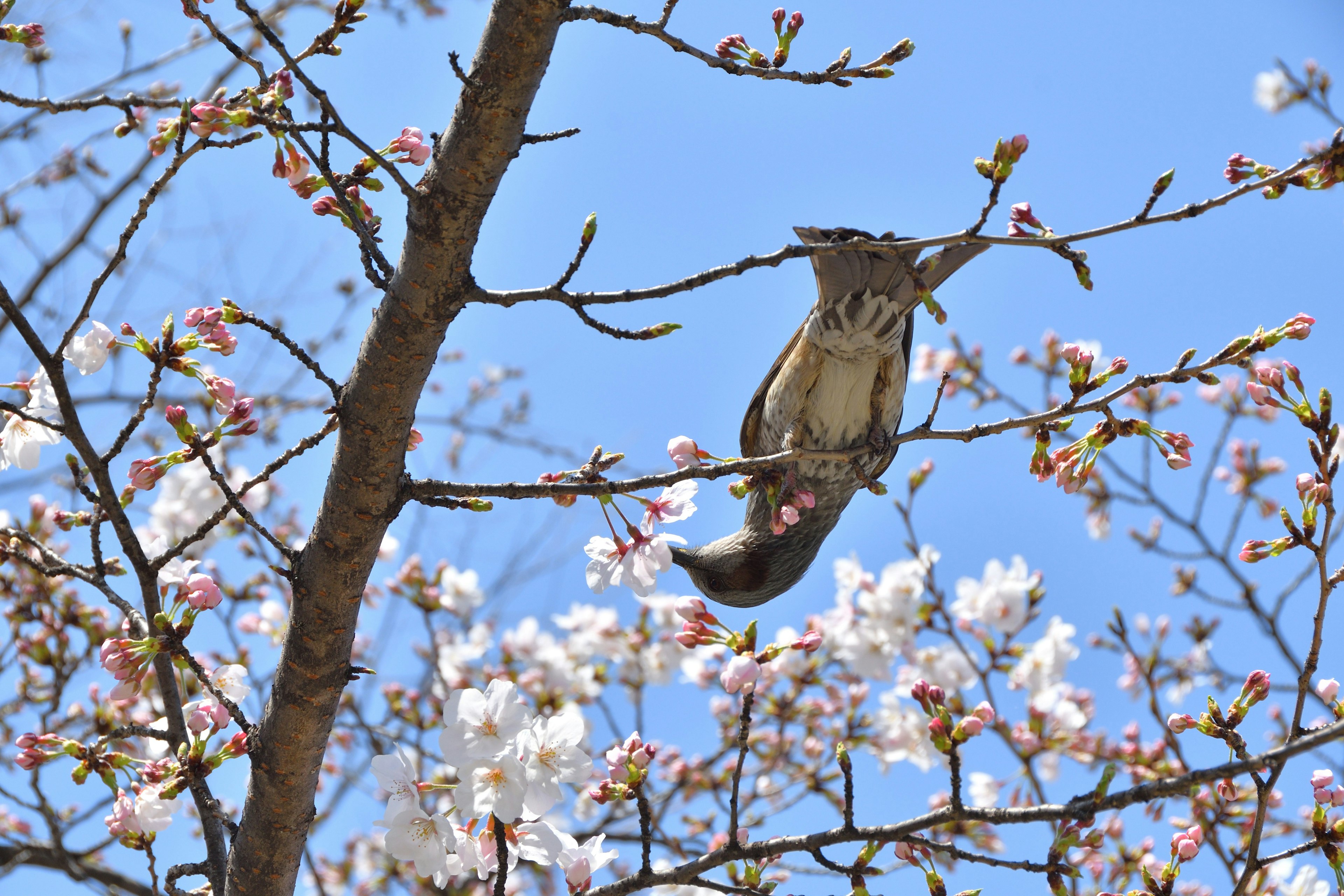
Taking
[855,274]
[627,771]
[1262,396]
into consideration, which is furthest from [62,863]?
[1262,396]

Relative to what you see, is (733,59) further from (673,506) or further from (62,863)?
(62,863)

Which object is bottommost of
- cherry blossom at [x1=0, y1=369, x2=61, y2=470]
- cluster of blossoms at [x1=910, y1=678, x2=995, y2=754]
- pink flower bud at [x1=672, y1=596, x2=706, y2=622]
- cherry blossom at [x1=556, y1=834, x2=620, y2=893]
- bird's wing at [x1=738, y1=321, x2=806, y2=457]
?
cherry blossom at [x1=556, y1=834, x2=620, y2=893]

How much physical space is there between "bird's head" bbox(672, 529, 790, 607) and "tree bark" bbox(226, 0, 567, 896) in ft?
5.54

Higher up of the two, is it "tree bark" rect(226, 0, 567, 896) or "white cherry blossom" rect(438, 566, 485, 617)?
A: "white cherry blossom" rect(438, 566, 485, 617)

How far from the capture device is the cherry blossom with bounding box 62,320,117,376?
7.10ft

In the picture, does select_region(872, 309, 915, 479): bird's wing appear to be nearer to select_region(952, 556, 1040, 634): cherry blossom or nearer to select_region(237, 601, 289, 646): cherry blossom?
select_region(952, 556, 1040, 634): cherry blossom

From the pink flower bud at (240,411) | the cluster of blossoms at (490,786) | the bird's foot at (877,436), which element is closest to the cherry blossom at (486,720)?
the cluster of blossoms at (490,786)

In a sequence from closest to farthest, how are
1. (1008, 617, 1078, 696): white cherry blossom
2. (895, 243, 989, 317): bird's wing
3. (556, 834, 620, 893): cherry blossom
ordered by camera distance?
1. (556, 834, 620, 893): cherry blossom
2. (895, 243, 989, 317): bird's wing
3. (1008, 617, 1078, 696): white cherry blossom

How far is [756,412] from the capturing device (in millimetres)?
3926

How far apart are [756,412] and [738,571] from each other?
0.72 m

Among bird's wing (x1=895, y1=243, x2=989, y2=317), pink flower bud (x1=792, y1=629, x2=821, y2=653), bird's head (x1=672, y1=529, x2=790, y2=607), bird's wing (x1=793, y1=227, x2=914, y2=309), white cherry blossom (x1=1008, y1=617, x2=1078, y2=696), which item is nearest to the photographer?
pink flower bud (x1=792, y1=629, x2=821, y2=653)

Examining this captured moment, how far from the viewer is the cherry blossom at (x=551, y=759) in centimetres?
204

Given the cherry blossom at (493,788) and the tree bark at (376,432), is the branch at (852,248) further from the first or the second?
the cherry blossom at (493,788)

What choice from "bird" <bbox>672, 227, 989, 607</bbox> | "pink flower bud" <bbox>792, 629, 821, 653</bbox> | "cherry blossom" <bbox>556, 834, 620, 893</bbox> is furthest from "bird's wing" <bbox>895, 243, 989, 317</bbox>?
"cherry blossom" <bbox>556, 834, 620, 893</bbox>
